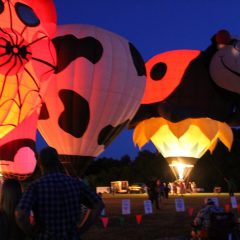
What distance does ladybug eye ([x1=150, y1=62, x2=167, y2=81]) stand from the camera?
61.0 ft

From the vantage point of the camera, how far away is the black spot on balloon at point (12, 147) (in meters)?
12.8

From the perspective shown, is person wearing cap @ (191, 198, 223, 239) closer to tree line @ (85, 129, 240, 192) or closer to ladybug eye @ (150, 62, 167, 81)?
ladybug eye @ (150, 62, 167, 81)

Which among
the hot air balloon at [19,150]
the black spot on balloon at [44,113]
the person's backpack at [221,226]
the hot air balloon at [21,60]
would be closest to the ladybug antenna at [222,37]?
the black spot on balloon at [44,113]

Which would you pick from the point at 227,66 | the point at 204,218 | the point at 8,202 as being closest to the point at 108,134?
the point at 227,66

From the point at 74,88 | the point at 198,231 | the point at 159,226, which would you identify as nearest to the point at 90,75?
the point at 74,88

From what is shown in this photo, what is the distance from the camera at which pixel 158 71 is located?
1866 centimetres

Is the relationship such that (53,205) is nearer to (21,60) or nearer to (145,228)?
(145,228)

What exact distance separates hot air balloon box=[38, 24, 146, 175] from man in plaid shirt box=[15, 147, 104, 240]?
1015 centimetres

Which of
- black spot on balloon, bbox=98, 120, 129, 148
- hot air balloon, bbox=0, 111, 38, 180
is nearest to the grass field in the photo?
black spot on balloon, bbox=98, 120, 129, 148

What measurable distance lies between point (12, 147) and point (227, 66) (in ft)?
27.7

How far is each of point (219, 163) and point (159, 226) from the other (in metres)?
30.1

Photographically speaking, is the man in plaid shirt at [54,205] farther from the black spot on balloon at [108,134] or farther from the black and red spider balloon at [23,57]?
the black spot on balloon at [108,134]

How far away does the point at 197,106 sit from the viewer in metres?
18.3

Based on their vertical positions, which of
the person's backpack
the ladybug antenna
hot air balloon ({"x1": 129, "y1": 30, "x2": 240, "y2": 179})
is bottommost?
the person's backpack
